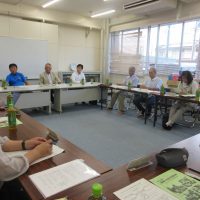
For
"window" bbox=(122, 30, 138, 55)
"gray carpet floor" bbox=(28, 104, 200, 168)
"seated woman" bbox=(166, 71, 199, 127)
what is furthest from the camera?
"window" bbox=(122, 30, 138, 55)

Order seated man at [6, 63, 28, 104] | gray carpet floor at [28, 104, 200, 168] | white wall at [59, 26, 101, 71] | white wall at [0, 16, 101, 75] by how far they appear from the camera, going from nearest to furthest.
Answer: gray carpet floor at [28, 104, 200, 168]
seated man at [6, 63, 28, 104]
white wall at [0, 16, 101, 75]
white wall at [59, 26, 101, 71]

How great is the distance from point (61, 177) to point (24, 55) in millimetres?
5658

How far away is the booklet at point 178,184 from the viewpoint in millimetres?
903

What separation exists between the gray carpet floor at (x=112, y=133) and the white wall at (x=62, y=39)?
8.01ft

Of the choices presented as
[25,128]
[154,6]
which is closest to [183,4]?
[154,6]

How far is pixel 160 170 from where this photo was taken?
1.11 meters

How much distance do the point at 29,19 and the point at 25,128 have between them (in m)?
5.32

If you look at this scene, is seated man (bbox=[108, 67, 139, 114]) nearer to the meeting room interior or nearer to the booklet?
the meeting room interior

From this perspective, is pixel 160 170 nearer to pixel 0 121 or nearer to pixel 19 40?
pixel 0 121

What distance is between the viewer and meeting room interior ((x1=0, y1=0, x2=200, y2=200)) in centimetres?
104

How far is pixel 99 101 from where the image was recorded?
6.09 m

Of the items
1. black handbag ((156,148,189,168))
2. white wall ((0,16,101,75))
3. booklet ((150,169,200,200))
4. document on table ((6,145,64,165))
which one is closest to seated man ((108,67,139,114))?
white wall ((0,16,101,75))

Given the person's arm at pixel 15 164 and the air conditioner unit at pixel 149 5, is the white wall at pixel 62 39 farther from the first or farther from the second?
the person's arm at pixel 15 164

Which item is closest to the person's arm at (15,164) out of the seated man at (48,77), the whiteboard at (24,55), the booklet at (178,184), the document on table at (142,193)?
the document on table at (142,193)
